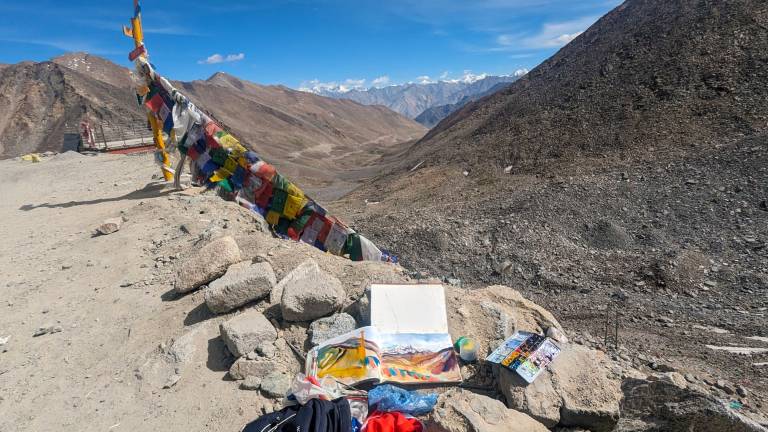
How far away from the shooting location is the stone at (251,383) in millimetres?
3334

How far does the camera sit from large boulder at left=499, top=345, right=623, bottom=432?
3.01 metres


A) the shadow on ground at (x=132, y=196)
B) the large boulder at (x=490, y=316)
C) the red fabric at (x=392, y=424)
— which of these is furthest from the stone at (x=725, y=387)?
the shadow on ground at (x=132, y=196)

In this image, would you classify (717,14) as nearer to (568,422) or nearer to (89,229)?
(568,422)

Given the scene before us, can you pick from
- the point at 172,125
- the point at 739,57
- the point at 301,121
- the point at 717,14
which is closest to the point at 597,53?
the point at 717,14

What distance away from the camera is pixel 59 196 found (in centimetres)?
955

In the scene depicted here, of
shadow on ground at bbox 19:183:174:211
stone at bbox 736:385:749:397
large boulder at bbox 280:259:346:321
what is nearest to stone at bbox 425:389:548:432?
large boulder at bbox 280:259:346:321

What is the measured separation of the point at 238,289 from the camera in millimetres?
4074

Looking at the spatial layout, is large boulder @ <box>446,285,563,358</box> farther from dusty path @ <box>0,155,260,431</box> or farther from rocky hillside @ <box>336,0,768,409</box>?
rocky hillside @ <box>336,0,768,409</box>

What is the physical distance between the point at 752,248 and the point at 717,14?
13.9 m

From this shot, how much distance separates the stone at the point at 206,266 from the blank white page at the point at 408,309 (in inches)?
68.1

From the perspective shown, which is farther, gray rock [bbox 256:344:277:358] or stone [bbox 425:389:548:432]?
gray rock [bbox 256:344:277:358]

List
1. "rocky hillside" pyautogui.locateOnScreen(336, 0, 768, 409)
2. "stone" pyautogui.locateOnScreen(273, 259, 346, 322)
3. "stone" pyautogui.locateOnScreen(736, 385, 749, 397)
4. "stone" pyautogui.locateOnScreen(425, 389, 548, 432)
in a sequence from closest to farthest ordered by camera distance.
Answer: "stone" pyautogui.locateOnScreen(425, 389, 548, 432) < "stone" pyautogui.locateOnScreen(273, 259, 346, 322) < "stone" pyautogui.locateOnScreen(736, 385, 749, 397) < "rocky hillside" pyautogui.locateOnScreen(336, 0, 768, 409)

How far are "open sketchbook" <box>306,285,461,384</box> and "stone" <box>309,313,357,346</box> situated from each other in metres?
0.17

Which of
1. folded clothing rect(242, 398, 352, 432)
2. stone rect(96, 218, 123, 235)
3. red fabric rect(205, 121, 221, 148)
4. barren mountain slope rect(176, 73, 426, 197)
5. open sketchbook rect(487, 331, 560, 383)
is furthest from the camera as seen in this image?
barren mountain slope rect(176, 73, 426, 197)
